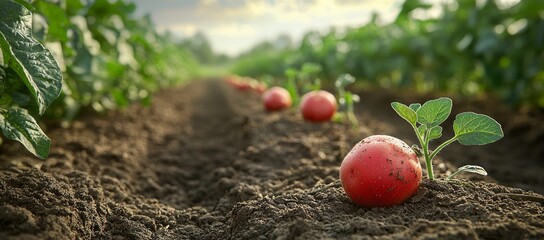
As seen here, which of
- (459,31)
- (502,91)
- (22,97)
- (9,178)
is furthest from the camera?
(459,31)

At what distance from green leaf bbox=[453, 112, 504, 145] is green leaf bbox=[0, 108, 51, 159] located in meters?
1.95

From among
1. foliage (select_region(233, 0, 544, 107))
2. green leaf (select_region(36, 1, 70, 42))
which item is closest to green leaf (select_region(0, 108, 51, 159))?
green leaf (select_region(36, 1, 70, 42))

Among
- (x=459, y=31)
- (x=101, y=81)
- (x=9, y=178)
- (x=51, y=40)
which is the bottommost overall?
(x=9, y=178)

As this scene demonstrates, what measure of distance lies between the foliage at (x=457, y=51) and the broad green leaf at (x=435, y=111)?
13.5 ft

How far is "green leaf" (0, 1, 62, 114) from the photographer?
2260 millimetres

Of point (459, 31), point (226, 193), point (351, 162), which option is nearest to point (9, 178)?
point (226, 193)

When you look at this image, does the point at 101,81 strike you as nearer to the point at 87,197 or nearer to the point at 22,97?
the point at 22,97

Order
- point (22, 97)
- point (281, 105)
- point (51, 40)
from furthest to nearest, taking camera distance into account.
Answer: point (281, 105), point (51, 40), point (22, 97)

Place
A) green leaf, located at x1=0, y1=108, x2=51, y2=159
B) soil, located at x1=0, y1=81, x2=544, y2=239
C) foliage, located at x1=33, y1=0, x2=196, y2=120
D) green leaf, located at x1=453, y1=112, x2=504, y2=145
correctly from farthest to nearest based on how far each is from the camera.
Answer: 1. foliage, located at x1=33, y1=0, x2=196, y2=120
2. green leaf, located at x1=0, y1=108, x2=51, y2=159
3. green leaf, located at x1=453, y1=112, x2=504, y2=145
4. soil, located at x1=0, y1=81, x2=544, y2=239

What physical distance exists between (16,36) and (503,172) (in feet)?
12.3

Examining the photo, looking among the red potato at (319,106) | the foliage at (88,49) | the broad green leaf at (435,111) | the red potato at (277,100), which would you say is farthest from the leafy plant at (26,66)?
the red potato at (277,100)

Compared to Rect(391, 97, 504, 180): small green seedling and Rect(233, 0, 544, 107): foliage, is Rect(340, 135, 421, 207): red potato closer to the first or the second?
Rect(391, 97, 504, 180): small green seedling

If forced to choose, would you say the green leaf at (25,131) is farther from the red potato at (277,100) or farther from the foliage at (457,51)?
the foliage at (457,51)

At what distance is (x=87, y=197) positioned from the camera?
2.53 metres
